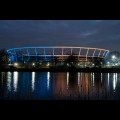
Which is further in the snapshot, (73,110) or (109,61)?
(109,61)

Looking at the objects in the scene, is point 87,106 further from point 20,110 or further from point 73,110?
point 20,110

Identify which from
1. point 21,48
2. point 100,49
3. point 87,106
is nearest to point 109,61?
point 100,49

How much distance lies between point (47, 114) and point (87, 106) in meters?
0.63
